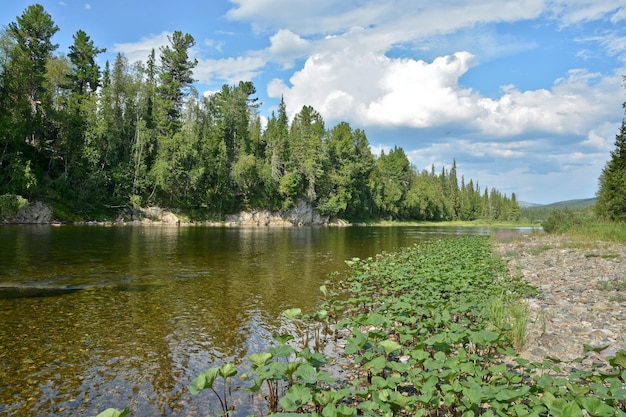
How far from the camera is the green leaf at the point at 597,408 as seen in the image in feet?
12.2

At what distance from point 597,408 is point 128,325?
9893 millimetres

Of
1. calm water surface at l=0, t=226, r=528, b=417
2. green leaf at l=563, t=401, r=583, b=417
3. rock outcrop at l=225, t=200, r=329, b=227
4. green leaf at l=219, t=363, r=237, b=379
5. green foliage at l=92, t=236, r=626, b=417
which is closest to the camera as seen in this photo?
green leaf at l=563, t=401, r=583, b=417

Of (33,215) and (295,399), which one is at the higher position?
(33,215)

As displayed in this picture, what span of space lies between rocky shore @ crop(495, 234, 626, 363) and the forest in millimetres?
52901

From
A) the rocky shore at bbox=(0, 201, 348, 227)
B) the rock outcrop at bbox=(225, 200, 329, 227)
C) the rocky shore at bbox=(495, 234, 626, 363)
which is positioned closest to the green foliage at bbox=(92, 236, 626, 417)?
the rocky shore at bbox=(495, 234, 626, 363)

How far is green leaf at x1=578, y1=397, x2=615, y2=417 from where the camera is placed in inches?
146

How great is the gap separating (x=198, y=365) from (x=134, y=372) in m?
1.15

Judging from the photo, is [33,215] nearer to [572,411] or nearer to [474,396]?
[474,396]

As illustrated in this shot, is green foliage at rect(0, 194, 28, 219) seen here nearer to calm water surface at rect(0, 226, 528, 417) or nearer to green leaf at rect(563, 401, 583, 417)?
calm water surface at rect(0, 226, 528, 417)

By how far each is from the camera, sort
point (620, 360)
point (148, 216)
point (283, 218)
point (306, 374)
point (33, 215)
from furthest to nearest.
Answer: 1. point (283, 218)
2. point (148, 216)
3. point (33, 215)
4. point (306, 374)
5. point (620, 360)

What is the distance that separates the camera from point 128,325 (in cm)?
998

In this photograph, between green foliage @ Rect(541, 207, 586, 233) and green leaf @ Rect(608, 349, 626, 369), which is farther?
green foliage @ Rect(541, 207, 586, 233)

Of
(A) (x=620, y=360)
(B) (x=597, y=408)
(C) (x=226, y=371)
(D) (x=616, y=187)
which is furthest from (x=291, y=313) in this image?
(D) (x=616, y=187)

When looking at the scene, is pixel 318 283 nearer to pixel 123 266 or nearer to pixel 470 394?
pixel 123 266
